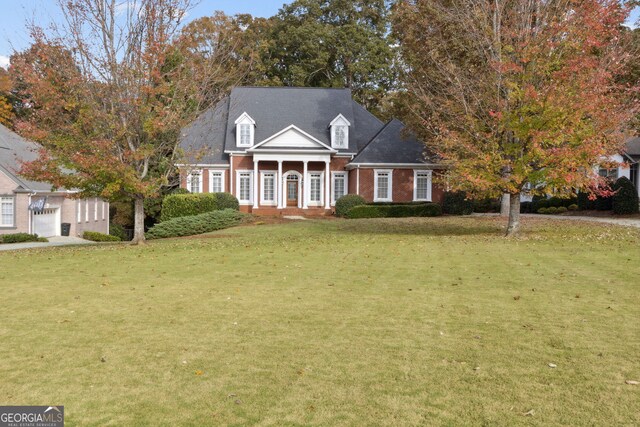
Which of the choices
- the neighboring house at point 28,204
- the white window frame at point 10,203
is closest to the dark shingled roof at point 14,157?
the neighboring house at point 28,204

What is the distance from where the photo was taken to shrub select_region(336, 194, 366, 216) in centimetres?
3609

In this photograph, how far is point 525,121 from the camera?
19047 mm

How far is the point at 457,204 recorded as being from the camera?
3541 centimetres

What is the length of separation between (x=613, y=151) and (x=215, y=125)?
26.0 meters

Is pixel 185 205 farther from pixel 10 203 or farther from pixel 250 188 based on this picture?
pixel 10 203

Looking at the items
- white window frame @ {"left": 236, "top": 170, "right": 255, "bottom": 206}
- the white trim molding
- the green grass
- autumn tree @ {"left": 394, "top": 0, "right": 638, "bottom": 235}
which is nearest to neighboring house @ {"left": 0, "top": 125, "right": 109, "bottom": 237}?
the white trim molding

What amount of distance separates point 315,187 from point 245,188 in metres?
4.61

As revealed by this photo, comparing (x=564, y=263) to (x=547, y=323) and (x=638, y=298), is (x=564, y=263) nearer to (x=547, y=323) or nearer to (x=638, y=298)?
(x=638, y=298)

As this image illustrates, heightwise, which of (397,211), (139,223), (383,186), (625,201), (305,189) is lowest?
(139,223)

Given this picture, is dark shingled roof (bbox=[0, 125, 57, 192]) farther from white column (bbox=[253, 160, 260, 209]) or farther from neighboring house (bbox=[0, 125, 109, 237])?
white column (bbox=[253, 160, 260, 209])

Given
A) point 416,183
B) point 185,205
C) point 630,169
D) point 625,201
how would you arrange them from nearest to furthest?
point 625,201 < point 185,205 < point 416,183 < point 630,169

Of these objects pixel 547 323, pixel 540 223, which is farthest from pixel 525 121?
pixel 547 323

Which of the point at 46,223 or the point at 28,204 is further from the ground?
the point at 28,204

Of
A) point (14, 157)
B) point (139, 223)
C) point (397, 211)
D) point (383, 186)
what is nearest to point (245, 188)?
point (383, 186)
